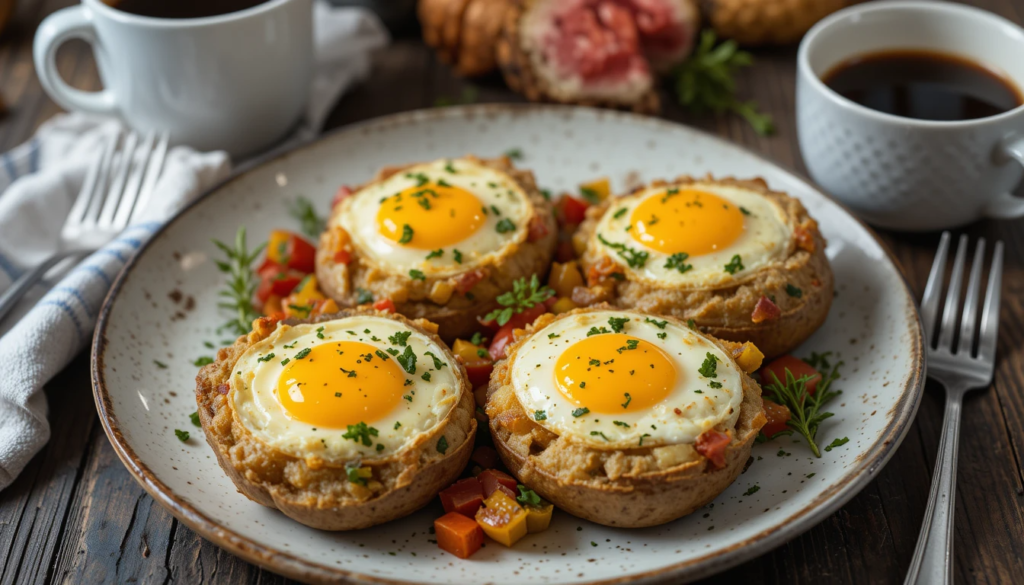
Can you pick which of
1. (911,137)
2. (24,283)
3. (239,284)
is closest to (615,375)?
(239,284)

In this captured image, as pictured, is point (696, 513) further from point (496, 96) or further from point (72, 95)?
point (72, 95)

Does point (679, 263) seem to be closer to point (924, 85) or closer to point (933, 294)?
point (933, 294)

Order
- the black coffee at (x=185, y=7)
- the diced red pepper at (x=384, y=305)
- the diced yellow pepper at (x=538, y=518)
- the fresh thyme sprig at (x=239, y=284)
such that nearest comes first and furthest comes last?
the diced yellow pepper at (x=538, y=518) < the diced red pepper at (x=384, y=305) < the fresh thyme sprig at (x=239, y=284) < the black coffee at (x=185, y=7)

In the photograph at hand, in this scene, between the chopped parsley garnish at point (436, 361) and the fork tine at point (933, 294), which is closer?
the chopped parsley garnish at point (436, 361)

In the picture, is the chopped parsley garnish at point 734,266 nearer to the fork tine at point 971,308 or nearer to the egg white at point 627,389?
the egg white at point 627,389

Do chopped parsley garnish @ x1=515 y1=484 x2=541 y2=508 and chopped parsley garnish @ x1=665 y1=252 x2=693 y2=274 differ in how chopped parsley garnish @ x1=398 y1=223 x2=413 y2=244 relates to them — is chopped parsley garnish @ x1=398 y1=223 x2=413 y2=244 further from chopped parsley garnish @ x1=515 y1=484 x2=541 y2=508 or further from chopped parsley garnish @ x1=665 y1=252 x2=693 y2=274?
chopped parsley garnish @ x1=515 y1=484 x2=541 y2=508

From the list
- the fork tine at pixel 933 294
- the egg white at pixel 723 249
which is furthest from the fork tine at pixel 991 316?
the egg white at pixel 723 249

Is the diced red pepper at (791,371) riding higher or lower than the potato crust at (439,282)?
lower

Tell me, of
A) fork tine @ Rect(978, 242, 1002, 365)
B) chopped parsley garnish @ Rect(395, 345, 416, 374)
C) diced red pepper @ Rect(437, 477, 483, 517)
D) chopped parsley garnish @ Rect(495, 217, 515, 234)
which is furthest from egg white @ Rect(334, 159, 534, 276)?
fork tine @ Rect(978, 242, 1002, 365)
